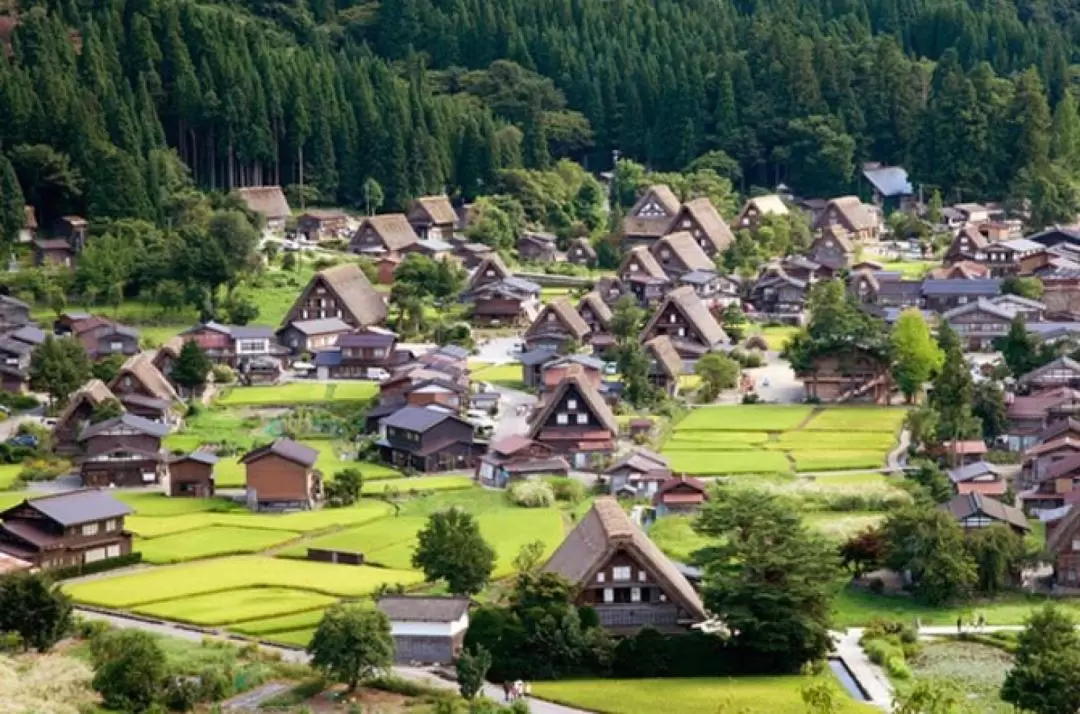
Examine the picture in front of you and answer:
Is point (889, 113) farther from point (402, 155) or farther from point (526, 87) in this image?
point (402, 155)

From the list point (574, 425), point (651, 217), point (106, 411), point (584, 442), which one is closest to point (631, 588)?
point (584, 442)

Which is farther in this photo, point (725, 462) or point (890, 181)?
point (890, 181)

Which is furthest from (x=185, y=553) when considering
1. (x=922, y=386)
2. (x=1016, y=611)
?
(x=922, y=386)

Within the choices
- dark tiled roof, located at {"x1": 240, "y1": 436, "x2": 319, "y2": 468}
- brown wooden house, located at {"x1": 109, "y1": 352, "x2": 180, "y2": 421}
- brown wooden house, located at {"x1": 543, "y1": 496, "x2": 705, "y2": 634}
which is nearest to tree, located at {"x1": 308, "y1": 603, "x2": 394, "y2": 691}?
brown wooden house, located at {"x1": 543, "y1": 496, "x2": 705, "y2": 634}

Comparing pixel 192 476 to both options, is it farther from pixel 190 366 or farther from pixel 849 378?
pixel 849 378

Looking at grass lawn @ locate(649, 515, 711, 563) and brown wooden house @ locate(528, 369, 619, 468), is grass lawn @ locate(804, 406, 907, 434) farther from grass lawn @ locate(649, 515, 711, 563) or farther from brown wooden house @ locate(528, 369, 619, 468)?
grass lawn @ locate(649, 515, 711, 563)

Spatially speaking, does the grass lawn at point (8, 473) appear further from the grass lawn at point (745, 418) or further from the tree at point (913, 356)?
the tree at point (913, 356)
